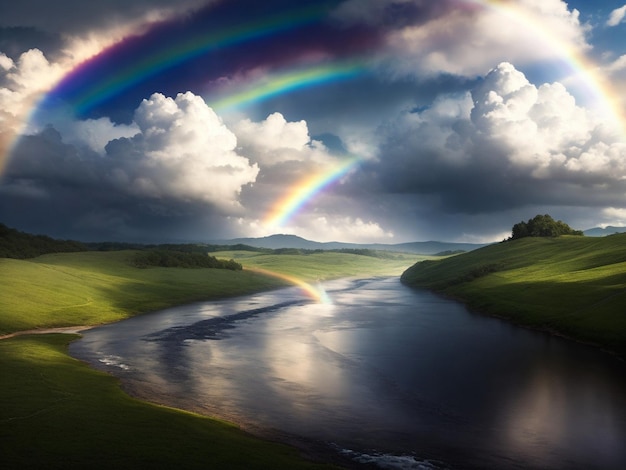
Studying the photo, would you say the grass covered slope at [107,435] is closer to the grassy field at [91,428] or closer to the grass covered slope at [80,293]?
the grassy field at [91,428]

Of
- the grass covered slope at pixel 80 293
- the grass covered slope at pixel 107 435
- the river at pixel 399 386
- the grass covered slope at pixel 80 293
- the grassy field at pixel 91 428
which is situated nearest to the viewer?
the grass covered slope at pixel 107 435

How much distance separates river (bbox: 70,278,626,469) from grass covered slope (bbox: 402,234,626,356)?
17.5 ft

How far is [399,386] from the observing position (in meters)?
53.9

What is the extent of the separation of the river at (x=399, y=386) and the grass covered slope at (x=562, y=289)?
533 centimetres

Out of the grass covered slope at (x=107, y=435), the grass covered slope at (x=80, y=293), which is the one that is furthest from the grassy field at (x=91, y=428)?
the grass covered slope at (x=80, y=293)

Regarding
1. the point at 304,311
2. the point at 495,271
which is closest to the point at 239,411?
the point at 304,311

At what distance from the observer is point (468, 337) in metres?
87.1

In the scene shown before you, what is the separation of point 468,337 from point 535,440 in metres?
51.4

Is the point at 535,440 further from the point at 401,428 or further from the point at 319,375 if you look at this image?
the point at 319,375

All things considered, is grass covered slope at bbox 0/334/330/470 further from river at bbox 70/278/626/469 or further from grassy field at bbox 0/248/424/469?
river at bbox 70/278/626/469

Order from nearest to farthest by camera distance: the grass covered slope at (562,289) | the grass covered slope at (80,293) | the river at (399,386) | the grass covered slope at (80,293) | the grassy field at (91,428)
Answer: the grassy field at (91,428), the river at (399,386), the grass covered slope at (562,289), the grass covered slope at (80,293), the grass covered slope at (80,293)

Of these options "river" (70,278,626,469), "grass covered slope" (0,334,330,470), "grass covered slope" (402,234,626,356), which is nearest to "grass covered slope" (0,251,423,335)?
"river" (70,278,626,469)

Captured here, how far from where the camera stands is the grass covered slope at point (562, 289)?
78812 mm

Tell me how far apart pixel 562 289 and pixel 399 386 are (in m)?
69.9
